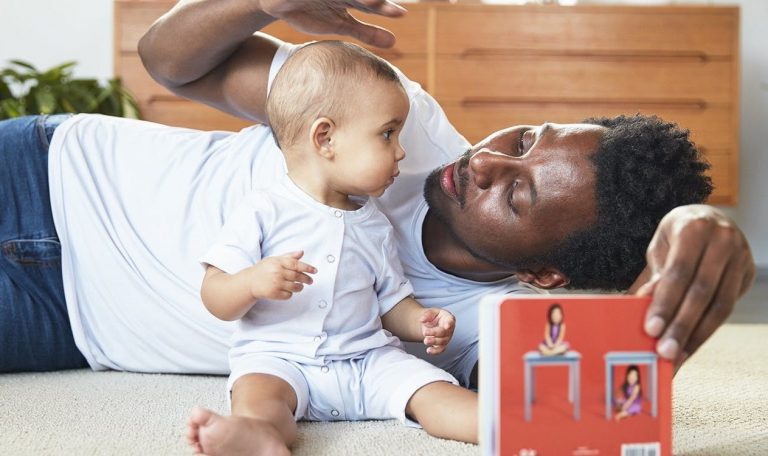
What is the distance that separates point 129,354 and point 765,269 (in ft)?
10.9

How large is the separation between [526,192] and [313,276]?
33cm

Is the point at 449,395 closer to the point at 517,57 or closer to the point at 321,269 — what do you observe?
the point at 321,269

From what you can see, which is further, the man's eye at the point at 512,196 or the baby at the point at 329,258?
the man's eye at the point at 512,196

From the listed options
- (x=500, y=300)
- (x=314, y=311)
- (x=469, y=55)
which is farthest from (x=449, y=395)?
(x=469, y=55)

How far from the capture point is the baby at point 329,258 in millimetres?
1128

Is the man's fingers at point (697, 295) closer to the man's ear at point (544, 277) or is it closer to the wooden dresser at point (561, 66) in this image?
the man's ear at point (544, 277)

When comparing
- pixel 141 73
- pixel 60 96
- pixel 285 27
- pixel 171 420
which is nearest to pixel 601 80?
pixel 285 27

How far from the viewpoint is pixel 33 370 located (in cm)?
153

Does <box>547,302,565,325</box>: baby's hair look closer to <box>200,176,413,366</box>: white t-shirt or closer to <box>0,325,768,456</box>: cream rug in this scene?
<box>0,325,768,456</box>: cream rug

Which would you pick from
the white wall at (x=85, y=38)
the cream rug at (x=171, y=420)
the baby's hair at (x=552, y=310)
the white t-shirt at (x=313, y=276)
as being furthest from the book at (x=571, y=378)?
the white wall at (x=85, y=38)

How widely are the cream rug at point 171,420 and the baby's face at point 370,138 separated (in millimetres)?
327

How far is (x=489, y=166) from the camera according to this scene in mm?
1275

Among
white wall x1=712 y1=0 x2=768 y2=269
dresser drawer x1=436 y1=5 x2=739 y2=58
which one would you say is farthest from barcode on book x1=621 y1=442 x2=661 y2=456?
white wall x1=712 y1=0 x2=768 y2=269

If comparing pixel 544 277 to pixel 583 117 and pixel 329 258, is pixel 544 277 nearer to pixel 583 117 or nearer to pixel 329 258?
pixel 329 258
